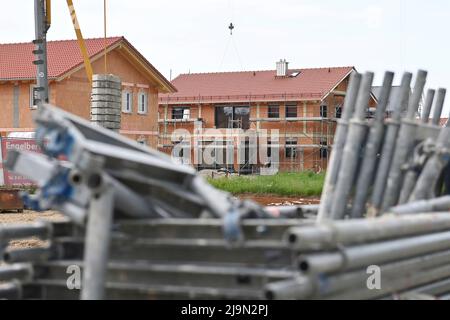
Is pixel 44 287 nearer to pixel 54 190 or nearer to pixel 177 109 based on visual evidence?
pixel 54 190

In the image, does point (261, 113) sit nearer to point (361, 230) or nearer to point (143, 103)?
point (143, 103)

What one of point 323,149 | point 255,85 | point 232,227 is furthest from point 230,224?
point 255,85

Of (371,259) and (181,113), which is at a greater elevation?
(181,113)

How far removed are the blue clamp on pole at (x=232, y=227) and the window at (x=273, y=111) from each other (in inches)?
1972

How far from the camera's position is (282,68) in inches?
2152

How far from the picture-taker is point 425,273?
472 cm

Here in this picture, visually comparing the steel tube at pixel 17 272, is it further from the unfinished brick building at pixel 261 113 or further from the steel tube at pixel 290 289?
the unfinished brick building at pixel 261 113

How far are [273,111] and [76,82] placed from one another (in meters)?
18.2

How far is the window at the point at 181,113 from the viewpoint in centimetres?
5656

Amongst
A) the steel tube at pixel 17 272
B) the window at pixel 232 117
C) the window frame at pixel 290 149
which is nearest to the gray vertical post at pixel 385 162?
the steel tube at pixel 17 272

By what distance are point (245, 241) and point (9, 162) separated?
1.46 meters

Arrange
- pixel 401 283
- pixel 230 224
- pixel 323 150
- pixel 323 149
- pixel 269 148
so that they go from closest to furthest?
pixel 230 224 → pixel 401 283 → pixel 323 149 → pixel 323 150 → pixel 269 148

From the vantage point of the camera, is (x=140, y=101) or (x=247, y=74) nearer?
(x=140, y=101)
